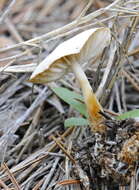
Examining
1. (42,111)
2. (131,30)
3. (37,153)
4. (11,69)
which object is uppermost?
(11,69)

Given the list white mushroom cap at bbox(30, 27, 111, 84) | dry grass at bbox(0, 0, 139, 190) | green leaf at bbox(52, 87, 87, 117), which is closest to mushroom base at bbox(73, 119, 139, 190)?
dry grass at bbox(0, 0, 139, 190)

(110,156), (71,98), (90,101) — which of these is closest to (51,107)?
(71,98)

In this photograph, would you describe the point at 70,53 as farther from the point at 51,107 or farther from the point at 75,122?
the point at 51,107

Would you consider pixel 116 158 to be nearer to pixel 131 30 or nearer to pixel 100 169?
pixel 100 169

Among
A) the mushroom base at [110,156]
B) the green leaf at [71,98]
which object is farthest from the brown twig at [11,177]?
the green leaf at [71,98]

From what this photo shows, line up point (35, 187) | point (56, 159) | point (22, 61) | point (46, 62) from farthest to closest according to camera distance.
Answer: point (22, 61) < point (56, 159) < point (35, 187) < point (46, 62)

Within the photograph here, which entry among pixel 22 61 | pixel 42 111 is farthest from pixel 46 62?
pixel 22 61

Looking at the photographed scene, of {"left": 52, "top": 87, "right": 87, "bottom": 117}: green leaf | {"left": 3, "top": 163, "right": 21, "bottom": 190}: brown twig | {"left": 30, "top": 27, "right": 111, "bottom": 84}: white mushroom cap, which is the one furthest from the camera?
{"left": 52, "top": 87, "right": 87, "bottom": 117}: green leaf

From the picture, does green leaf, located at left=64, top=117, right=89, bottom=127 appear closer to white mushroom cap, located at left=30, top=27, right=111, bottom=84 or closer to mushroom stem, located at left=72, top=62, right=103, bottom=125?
mushroom stem, located at left=72, top=62, right=103, bottom=125
